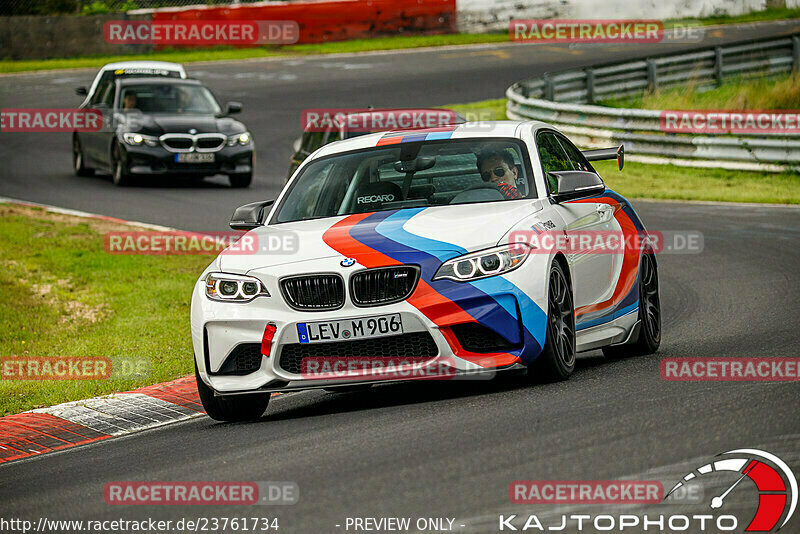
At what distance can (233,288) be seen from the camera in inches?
300

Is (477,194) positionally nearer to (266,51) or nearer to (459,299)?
(459,299)

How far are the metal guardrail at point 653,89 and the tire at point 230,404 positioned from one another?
15416mm

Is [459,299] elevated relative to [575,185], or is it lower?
lower

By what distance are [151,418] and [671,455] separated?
3780 millimetres

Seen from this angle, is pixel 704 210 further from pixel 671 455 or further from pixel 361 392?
pixel 671 455

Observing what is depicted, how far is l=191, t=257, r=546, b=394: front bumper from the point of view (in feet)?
23.6

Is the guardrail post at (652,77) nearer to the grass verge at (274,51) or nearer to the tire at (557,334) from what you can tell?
the grass verge at (274,51)

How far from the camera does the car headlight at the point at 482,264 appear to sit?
7.26 metres

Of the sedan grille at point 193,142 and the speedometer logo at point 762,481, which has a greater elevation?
the speedometer logo at point 762,481

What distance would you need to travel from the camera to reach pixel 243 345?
24.7ft

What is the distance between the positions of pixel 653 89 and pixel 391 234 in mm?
22851

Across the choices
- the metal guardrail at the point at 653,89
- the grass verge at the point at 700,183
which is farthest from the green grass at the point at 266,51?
the grass verge at the point at 700,183

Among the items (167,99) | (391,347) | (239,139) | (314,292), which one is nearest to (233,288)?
(314,292)

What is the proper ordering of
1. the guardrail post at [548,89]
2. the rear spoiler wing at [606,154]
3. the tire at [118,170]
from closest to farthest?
the rear spoiler wing at [606,154]
the tire at [118,170]
the guardrail post at [548,89]
